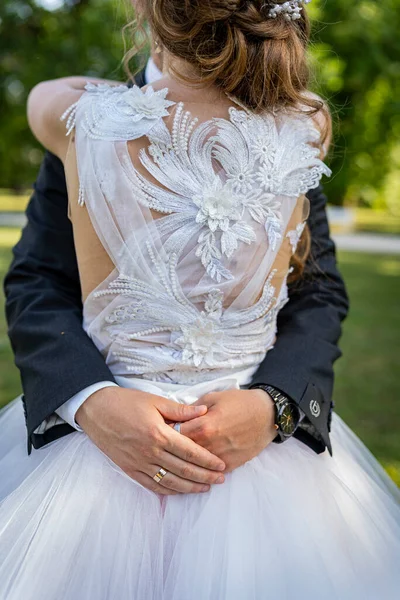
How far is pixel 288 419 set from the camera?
1.55 meters

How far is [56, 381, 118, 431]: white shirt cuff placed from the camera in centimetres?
150

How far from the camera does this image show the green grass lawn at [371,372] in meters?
3.98

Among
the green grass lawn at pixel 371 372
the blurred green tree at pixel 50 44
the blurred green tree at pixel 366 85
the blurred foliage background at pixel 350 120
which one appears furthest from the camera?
the blurred green tree at pixel 366 85

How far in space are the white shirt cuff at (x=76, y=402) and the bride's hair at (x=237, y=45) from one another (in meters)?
0.69

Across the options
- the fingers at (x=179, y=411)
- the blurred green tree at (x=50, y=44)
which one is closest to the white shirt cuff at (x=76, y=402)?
the fingers at (x=179, y=411)

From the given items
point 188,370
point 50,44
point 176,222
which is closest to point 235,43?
point 176,222

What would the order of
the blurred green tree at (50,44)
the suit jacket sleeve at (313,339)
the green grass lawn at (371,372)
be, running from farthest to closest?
1. the blurred green tree at (50,44)
2. the green grass lawn at (371,372)
3. the suit jacket sleeve at (313,339)

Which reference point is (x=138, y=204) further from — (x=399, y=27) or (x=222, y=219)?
(x=399, y=27)

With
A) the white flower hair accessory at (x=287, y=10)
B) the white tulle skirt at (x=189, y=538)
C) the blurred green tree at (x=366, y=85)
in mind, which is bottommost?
the blurred green tree at (x=366, y=85)

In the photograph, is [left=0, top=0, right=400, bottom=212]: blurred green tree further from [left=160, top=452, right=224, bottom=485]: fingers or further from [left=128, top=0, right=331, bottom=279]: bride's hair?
[left=160, top=452, right=224, bottom=485]: fingers

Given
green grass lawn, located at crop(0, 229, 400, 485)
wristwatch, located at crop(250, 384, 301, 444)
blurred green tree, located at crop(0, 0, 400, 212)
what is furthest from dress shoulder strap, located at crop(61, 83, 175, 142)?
blurred green tree, located at crop(0, 0, 400, 212)

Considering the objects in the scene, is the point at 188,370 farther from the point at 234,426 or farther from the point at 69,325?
the point at 69,325

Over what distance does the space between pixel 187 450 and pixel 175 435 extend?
0.13 ft

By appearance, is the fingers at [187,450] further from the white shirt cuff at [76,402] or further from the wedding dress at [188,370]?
the white shirt cuff at [76,402]
